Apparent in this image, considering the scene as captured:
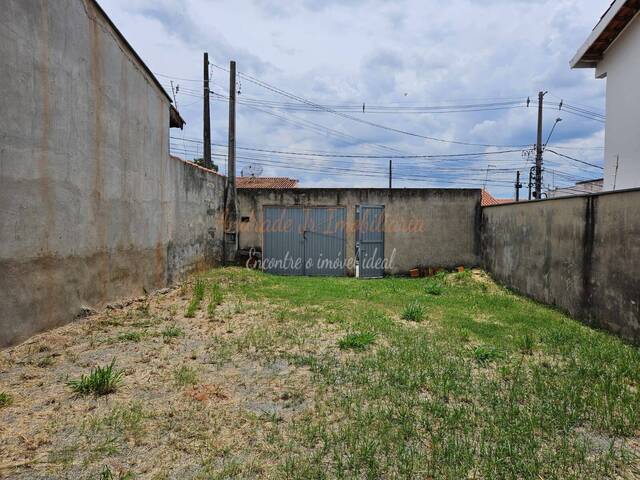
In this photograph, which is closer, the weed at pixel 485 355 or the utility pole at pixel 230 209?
the weed at pixel 485 355

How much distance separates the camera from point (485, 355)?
13.5 ft

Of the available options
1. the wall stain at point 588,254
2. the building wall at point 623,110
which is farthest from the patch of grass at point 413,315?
the building wall at point 623,110

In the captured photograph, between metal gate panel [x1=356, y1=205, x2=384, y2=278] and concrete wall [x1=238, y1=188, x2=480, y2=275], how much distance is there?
0.17m

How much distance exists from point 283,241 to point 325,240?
1.22 m

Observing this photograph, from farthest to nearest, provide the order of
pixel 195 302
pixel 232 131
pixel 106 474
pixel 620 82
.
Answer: pixel 232 131 < pixel 620 82 < pixel 195 302 < pixel 106 474

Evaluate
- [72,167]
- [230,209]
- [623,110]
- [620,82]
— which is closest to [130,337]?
[72,167]

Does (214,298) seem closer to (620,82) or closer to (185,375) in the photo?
(185,375)

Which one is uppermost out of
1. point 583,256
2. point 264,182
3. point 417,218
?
point 264,182

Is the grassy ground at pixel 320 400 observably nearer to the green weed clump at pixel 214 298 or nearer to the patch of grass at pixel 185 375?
the patch of grass at pixel 185 375

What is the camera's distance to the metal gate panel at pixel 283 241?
38.5 feet

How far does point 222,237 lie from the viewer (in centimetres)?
1134

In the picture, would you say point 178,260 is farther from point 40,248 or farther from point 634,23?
point 634,23

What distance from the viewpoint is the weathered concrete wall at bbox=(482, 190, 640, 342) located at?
5094 millimetres

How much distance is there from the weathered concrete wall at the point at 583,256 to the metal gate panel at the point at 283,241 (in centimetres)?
553
